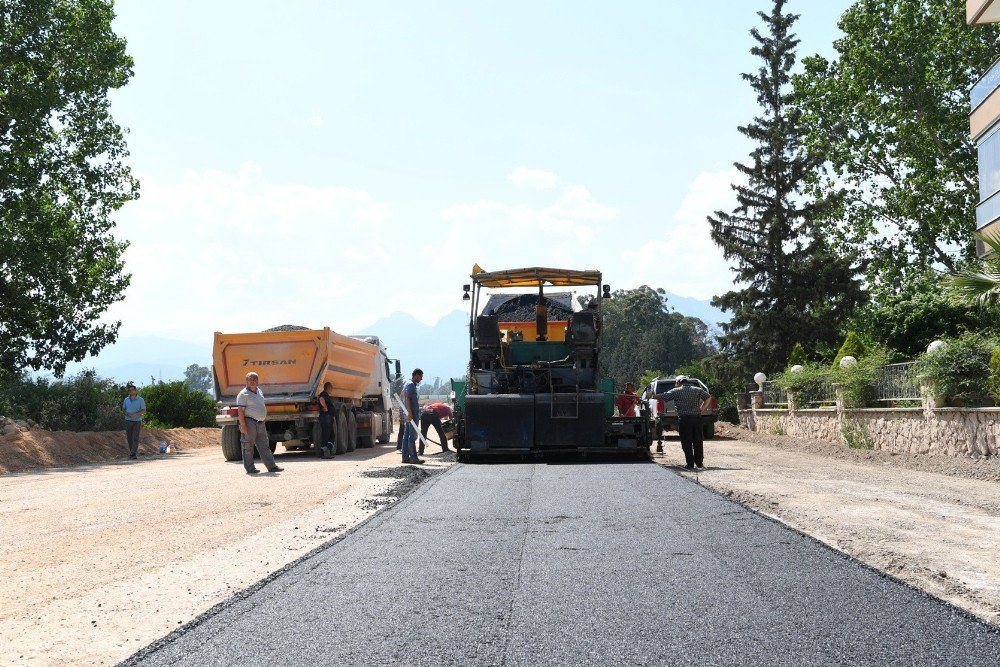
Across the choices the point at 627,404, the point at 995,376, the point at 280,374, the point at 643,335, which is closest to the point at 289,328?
the point at 280,374

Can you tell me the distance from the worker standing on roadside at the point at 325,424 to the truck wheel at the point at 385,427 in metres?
7.48

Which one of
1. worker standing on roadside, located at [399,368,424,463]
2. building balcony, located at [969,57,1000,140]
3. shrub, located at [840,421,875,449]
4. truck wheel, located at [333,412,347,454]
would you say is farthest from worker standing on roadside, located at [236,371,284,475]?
building balcony, located at [969,57,1000,140]

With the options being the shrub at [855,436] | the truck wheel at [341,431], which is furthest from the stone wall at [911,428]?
the truck wheel at [341,431]

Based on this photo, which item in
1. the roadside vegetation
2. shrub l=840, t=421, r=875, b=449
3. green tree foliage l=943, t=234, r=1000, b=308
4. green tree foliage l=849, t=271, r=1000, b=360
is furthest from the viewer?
the roadside vegetation

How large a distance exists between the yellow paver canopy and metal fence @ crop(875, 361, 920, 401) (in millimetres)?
6397


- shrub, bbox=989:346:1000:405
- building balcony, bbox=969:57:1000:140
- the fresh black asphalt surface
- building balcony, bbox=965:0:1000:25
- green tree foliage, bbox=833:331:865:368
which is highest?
building balcony, bbox=965:0:1000:25

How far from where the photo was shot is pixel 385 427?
3047cm

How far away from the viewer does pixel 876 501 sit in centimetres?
1221

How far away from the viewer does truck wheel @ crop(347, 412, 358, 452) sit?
981 inches

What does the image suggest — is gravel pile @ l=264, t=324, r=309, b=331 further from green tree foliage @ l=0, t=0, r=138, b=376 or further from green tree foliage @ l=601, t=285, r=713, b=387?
green tree foliage @ l=601, t=285, r=713, b=387

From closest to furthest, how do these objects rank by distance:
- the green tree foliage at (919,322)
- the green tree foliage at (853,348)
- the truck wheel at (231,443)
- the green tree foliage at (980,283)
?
the green tree foliage at (980,283)
the truck wheel at (231,443)
the green tree foliage at (919,322)
the green tree foliage at (853,348)

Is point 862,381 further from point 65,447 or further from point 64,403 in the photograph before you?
point 64,403

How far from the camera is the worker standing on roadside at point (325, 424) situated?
72.6 feet

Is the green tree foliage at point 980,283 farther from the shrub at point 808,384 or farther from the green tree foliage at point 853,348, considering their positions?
the green tree foliage at point 853,348
